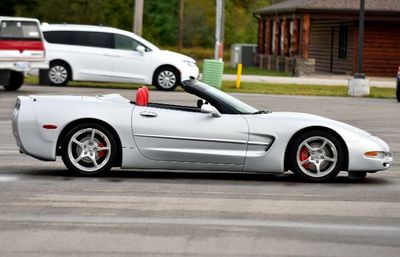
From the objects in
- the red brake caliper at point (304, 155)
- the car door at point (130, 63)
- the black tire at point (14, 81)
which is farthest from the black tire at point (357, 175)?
the car door at point (130, 63)

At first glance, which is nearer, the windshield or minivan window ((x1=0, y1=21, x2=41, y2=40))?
the windshield

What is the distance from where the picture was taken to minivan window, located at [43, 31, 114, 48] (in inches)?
1221

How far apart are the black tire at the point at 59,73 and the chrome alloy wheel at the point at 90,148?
19621 millimetres

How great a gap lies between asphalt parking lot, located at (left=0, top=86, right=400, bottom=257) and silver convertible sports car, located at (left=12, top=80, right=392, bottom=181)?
21 cm

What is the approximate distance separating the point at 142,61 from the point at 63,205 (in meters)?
21.4

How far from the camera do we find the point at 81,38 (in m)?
31.1

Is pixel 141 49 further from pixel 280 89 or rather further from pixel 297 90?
pixel 297 90

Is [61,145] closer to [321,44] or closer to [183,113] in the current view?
[183,113]

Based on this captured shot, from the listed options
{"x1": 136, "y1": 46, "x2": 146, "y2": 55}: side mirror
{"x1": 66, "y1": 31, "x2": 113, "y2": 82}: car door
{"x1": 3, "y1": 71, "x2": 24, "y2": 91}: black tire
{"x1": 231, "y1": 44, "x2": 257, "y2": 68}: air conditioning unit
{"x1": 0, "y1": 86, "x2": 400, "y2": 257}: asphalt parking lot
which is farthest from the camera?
{"x1": 231, "y1": 44, "x2": 257, "y2": 68}: air conditioning unit

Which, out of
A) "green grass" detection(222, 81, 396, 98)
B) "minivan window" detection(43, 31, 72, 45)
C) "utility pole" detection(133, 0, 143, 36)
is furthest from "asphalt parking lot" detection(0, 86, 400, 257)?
"utility pole" detection(133, 0, 143, 36)

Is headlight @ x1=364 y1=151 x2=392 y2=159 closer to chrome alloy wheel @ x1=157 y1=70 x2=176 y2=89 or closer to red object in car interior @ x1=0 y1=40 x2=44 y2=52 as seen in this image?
red object in car interior @ x1=0 y1=40 x2=44 y2=52

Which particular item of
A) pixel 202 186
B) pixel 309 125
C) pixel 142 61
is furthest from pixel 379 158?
pixel 142 61

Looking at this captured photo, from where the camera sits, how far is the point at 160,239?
795 cm

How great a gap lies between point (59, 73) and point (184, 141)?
782 inches
